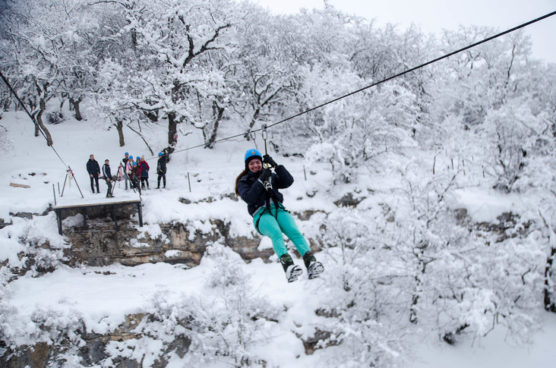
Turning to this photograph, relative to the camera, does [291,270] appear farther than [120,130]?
No

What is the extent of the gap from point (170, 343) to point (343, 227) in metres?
8.54

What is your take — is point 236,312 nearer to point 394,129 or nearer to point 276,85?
point 394,129

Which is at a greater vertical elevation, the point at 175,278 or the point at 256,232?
the point at 256,232

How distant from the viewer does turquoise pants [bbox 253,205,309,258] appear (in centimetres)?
534

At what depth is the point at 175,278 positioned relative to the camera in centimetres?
1530

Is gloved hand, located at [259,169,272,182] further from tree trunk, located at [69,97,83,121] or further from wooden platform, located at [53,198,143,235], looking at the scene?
tree trunk, located at [69,97,83,121]

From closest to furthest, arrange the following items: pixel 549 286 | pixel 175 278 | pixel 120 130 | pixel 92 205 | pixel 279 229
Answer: pixel 279 229 → pixel 92 205 → pixel 175 278 → pixel 549 286 → pixel 120 130

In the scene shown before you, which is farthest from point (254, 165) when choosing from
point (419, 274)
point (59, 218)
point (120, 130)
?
point (120, 130)

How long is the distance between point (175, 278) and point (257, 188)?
11.3m

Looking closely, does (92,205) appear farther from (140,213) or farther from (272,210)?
(272,210)

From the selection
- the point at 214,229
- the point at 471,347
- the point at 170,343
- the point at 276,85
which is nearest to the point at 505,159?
the point at 471,347

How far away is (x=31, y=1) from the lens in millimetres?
27969

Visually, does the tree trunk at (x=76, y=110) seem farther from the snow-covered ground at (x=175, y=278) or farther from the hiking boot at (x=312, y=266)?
the hiking boot at (x=312, y=266)

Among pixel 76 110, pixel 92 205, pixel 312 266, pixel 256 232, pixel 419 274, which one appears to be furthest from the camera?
pixel 76 110
